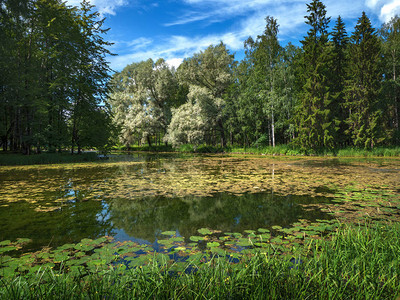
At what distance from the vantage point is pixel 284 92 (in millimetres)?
30500

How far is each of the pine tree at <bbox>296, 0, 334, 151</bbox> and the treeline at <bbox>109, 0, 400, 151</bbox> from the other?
0.12 metres

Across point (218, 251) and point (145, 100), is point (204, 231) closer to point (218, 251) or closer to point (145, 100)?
point (218, 251)

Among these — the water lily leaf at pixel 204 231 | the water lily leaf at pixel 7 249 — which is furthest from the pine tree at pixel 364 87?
the water lily leaf at pixel 7 249

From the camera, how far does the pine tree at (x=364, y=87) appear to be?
25.0 metres

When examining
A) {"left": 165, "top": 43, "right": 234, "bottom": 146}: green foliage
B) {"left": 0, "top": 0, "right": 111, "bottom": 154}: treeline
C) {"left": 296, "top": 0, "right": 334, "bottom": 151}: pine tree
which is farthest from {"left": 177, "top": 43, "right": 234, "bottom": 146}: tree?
{"left": 0, "top": 0, "right": 111, "bottom": 154}: treeline

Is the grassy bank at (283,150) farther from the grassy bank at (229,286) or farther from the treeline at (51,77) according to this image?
the grassy bank at (229,286)

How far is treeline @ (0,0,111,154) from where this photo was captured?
17.9m

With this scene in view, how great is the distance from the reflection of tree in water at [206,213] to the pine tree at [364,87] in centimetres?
2362

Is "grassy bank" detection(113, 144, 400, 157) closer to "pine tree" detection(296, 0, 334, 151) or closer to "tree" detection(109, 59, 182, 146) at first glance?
"pine tree" detection(296, 0, 334, 151)

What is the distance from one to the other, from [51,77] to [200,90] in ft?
60.8

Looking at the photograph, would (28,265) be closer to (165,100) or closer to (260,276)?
(260,276)

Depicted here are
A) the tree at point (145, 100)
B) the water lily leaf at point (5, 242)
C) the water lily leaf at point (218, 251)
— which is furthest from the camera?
the tree at point (145, 100)

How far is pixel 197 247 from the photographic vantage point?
384 centimetres

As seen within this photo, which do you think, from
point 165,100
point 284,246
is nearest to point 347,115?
point 165,100
